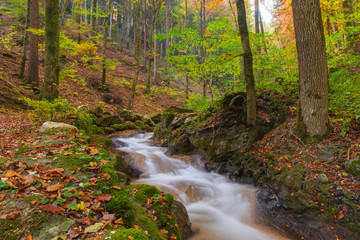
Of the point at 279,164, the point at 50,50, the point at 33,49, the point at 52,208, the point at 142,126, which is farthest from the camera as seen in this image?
the point at 142,126

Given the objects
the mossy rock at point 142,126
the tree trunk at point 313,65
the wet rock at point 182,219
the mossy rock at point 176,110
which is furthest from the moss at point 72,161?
the mossy rock at point 142,126

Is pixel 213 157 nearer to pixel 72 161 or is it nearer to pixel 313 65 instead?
pixel 313 65

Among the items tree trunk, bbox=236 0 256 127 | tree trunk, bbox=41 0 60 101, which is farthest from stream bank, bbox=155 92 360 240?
tree trunk, bbox=41 0 60 101

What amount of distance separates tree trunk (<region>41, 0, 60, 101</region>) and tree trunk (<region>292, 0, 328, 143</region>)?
24.4 feet

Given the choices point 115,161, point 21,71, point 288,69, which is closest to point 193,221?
point 115,161

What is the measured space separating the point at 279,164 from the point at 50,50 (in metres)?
7.87

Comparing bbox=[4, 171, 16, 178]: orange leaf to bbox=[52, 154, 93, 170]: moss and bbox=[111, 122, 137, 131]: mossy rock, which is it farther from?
bbox=[111, 122, 137, 131]: mossy rock

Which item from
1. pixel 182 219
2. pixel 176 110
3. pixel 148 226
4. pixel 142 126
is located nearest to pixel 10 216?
pixel 148 226

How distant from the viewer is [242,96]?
742cm

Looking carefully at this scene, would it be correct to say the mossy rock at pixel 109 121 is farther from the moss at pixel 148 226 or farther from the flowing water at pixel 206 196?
the moss at pixel 148 226

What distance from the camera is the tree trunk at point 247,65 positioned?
651cm

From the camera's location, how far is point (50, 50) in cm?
637

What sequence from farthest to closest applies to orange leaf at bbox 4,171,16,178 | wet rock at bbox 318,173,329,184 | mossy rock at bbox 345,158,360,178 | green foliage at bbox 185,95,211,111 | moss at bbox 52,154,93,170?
green foliage at bbox 185,95,211,111, wet rock at bbox 318,173,329,184, mossy rock at bbox 345,158,360,178, moss at bbox 52,154,93,170, orange leaf at bbox 4,171,16,178

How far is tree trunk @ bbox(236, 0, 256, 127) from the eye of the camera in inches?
256
